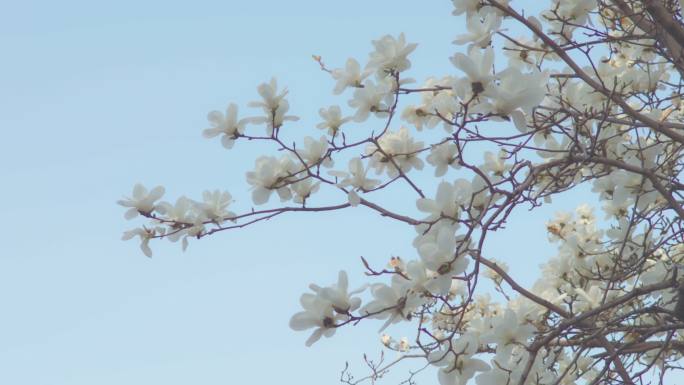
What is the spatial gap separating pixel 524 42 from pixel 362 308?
1.18 meters

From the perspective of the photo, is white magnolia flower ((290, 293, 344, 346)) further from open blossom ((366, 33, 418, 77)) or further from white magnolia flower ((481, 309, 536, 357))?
open blossom ((366, 33, 418, 77))

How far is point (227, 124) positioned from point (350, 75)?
11.9 inches

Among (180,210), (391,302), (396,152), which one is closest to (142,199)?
(180,210)

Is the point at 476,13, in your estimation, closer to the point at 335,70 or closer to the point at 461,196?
the point at 335,70

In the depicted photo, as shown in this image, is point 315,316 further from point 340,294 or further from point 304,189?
point 304,189

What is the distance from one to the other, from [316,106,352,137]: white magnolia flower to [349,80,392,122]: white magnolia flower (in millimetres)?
43

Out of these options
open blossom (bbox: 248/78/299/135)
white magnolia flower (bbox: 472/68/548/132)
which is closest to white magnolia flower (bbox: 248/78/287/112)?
open blossom (bbox: 248/78/299/135)

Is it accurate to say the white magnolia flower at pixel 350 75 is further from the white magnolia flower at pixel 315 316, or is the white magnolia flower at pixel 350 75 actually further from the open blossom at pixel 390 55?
the white magnolia flower at pixel 315 316

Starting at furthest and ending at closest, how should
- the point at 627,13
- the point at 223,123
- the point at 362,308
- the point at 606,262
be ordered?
1. the point at 606,262
2. the point at 627,13
3. the point at 223,123
4. the point at 362,308

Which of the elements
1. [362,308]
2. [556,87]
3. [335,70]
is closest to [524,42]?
[556,87]

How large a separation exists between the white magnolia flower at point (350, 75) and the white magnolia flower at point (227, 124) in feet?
0.78

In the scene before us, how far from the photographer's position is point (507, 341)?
5.00 ft

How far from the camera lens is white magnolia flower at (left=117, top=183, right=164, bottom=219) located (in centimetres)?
192

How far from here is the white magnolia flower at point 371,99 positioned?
72.5 inches
